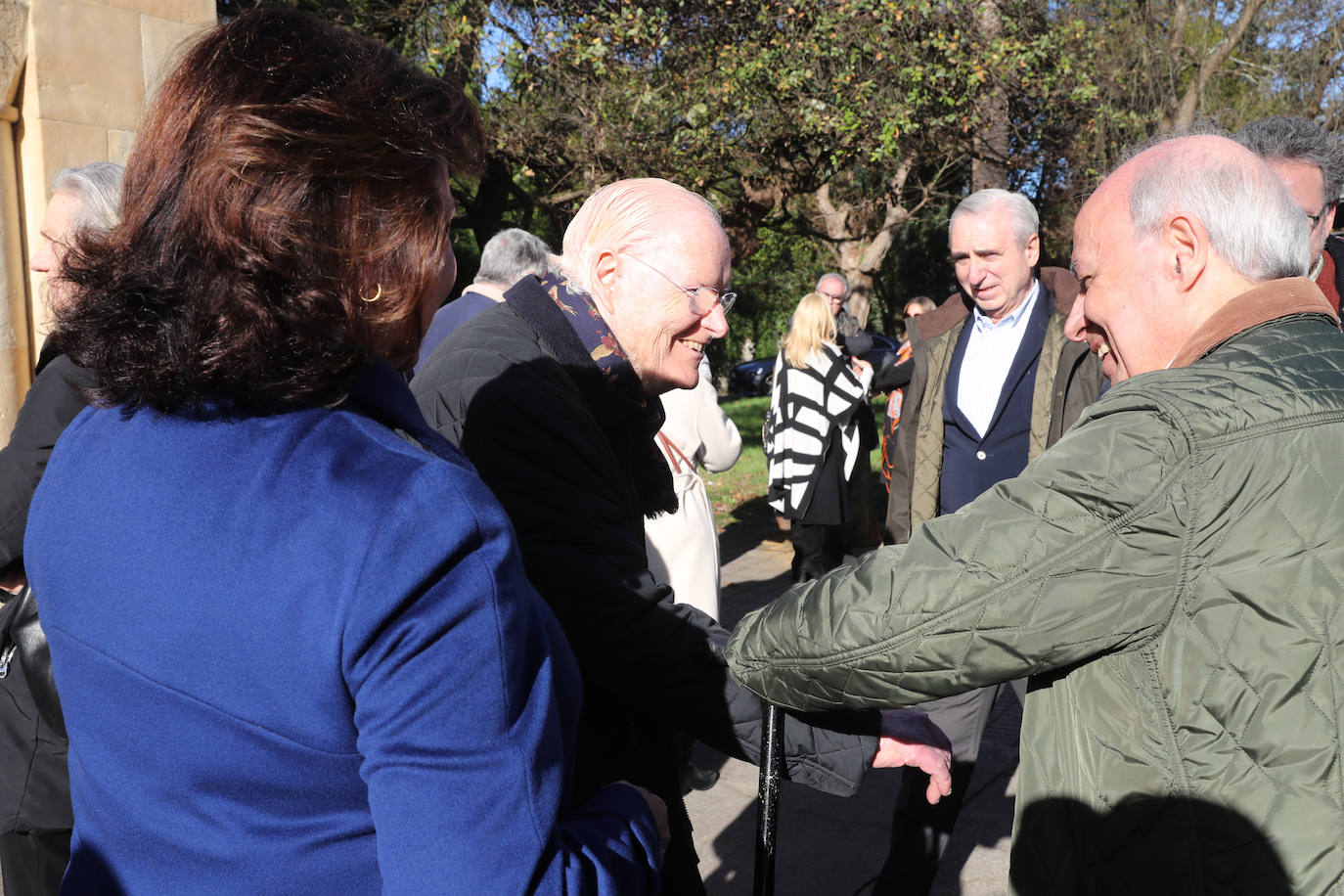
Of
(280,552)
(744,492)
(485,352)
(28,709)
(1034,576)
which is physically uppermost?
(485,352)

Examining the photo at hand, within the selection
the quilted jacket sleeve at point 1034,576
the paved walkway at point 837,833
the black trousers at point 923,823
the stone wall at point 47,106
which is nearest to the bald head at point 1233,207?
the quilted jacket sleeve at point 1034,576

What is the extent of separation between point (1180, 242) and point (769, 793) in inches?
47.0

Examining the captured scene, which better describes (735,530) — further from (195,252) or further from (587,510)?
(195,252)

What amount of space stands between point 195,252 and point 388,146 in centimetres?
24

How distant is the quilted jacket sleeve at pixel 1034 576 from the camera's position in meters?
1.36

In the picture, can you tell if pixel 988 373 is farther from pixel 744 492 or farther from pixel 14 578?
pixel 744 492

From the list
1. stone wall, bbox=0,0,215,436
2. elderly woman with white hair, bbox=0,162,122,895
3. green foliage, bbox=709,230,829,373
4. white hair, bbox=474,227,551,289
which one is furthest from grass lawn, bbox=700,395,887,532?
green foliage, bbox=709,230,829,373

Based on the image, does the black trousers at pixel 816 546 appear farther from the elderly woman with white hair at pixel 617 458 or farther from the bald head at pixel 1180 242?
the bald head at pixel 1180 242

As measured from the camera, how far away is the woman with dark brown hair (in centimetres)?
96

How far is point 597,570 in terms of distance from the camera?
5.67ft

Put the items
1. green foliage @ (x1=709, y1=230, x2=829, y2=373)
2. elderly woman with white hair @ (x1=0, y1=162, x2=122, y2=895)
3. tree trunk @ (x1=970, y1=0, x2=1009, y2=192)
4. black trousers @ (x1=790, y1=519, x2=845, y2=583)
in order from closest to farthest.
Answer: elderly woman with white hair @ (x1=0, y1=162, x2=122, y2=895) → black trousers @ (x1=790, y1=519, x2=845, y2=583) → tree trunk @ (x1=970, y1=0, x2=1009, y2=192) → green foliage @ (x1=709, y1=230, x2=829, y2=373)

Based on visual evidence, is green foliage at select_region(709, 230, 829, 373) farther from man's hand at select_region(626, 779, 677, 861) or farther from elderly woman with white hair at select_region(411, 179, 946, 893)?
man's hand at select_region(626, 779, 677, 861)

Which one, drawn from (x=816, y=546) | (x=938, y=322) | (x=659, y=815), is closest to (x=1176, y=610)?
(x=659, y=815)

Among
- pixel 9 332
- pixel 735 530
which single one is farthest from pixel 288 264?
pixel 735 530
